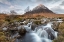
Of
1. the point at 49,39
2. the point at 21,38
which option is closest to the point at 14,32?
the point at 21,38

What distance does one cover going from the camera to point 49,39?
44.5ft

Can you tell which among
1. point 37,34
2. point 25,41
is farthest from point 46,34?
point 25,41

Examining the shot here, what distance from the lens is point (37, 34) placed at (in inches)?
607

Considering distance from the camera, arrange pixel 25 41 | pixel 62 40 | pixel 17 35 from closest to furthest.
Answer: pixel 62 40 → pixel 25 41 → pixel 17 35

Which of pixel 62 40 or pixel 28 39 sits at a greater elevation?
pixel 62 40

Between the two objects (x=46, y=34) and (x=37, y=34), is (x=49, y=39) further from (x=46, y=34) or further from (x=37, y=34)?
(x=37, y=34)

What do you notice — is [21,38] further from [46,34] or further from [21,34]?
[46,34]

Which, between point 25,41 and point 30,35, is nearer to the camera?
point 25,41

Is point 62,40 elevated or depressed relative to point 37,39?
elevated

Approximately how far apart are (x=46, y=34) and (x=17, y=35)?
3240mm

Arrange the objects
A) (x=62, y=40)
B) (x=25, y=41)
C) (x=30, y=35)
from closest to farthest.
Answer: (x=62, y=40) → (x=25, y=41) → (x=30, y=35)

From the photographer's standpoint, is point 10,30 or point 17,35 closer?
point 17,35

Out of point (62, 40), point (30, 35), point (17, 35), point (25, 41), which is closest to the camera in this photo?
point (62, 40)

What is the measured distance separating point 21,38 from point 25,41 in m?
0.87
